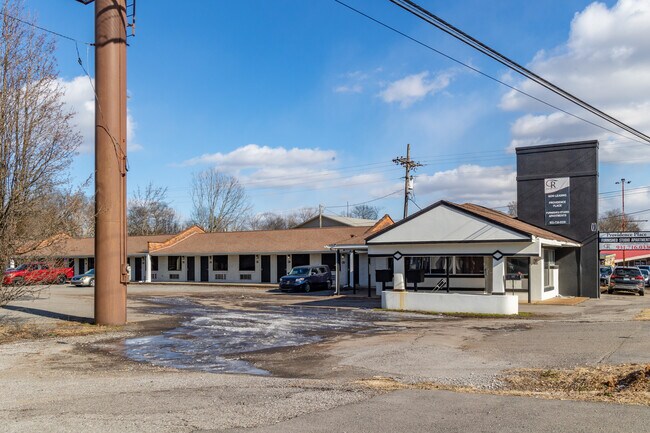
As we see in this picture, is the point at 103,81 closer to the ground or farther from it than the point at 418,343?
farther from it

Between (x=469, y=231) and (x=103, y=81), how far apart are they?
616 inches

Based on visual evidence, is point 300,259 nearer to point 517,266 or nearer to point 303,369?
point 517,266

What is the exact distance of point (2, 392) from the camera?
9094mm

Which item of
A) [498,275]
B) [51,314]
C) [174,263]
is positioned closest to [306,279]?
[498,275]

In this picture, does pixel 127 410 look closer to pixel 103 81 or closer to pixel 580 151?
pixel 103 81

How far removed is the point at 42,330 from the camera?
17062 millimetres

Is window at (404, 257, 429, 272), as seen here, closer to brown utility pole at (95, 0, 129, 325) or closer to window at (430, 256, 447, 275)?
window at (430, 256, 447, 275)

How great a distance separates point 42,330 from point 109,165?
513cm

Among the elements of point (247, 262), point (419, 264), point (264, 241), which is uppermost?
point (264, 241)

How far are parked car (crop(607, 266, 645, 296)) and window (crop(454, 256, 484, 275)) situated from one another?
11.9 metres

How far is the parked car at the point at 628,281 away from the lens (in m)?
34.6

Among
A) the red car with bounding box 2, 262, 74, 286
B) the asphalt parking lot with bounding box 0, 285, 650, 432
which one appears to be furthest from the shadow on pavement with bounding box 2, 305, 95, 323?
the red car with bounding box 2, 262, 74, 286

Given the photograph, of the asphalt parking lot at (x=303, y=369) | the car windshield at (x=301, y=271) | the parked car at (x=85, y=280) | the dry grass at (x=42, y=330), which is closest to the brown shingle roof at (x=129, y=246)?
the parked car at (x=85, y=280)

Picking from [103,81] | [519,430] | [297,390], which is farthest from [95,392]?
[103,81]
